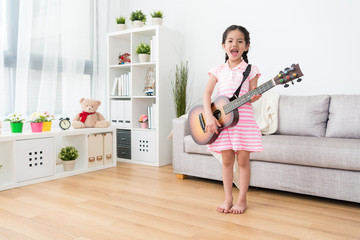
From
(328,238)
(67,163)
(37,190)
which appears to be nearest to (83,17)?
(67,163)

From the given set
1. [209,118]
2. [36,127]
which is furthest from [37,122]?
[209,118]

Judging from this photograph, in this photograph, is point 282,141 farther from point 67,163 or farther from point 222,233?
point 67,163

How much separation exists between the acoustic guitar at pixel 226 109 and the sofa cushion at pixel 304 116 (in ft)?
3.12

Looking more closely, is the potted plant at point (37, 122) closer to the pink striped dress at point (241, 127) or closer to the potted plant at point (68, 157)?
the potted plant at point (68, 157)

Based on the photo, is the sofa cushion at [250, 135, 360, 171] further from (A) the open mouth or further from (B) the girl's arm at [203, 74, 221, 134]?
(A) the open mouth

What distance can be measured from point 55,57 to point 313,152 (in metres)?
2.52

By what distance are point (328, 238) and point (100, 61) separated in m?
2.99

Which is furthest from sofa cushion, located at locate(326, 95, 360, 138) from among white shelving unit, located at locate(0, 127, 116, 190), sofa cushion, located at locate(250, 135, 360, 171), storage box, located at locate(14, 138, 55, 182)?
storage box, located at locate(14, 138, 55, 182)

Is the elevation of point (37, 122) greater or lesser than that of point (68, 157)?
greater

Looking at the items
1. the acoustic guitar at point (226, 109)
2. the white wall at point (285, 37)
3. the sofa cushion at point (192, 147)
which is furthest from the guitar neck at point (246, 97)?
the white wall at point (285, 37)

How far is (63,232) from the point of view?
1605 mm

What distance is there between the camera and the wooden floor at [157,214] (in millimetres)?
1590

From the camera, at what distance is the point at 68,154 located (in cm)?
290

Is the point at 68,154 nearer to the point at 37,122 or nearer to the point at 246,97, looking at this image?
the point at 37,122
